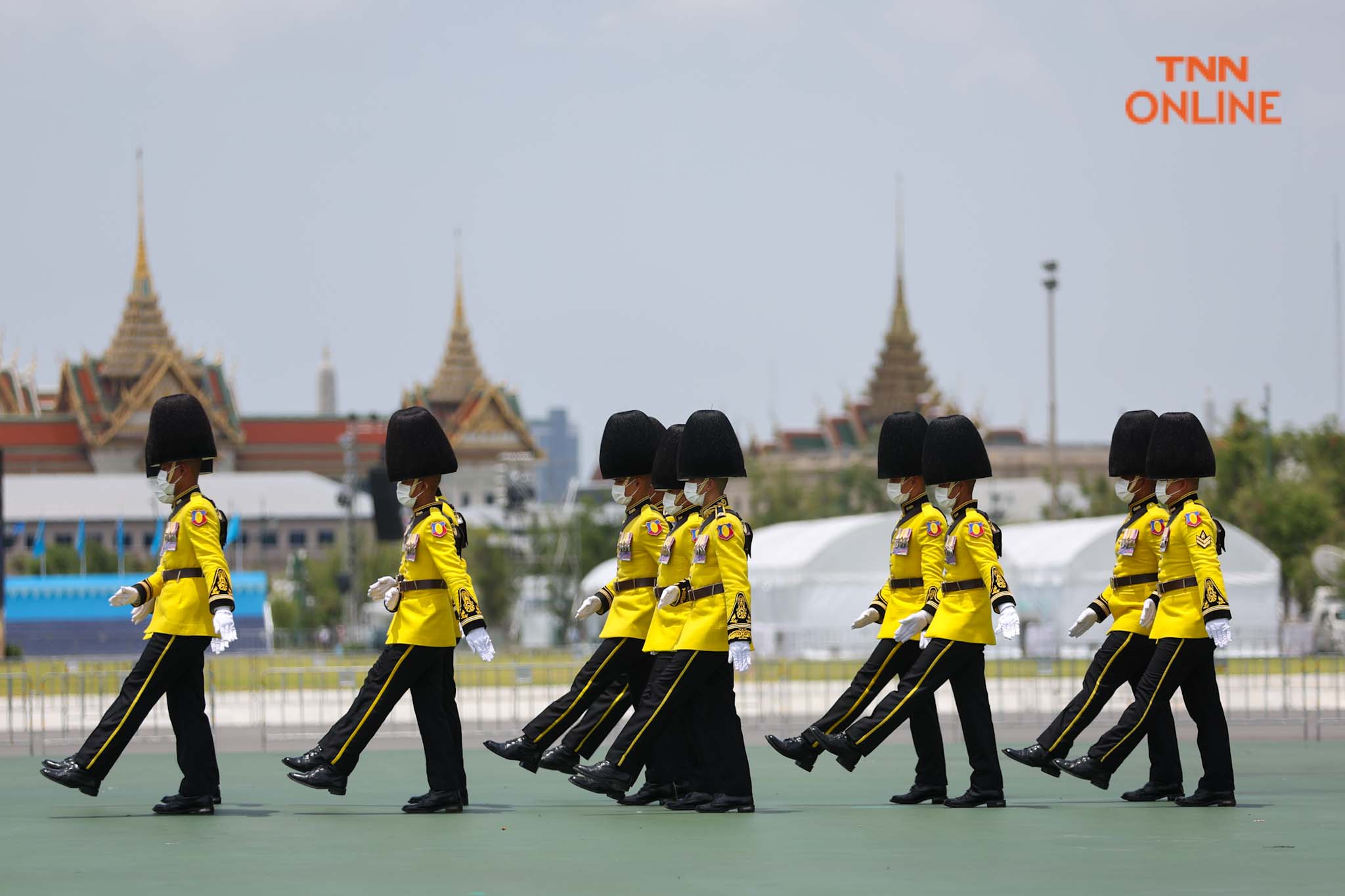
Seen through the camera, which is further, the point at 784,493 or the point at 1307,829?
the point at 784,493

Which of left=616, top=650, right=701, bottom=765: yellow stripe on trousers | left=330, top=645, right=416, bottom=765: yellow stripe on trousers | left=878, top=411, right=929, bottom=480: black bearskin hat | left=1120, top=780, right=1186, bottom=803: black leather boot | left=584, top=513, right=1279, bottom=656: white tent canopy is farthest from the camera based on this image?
left=584, top=513, right=1279, bottom=656: white tent canopy

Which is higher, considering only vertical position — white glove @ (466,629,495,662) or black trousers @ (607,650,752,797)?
white glove @ (466,629,495,662)

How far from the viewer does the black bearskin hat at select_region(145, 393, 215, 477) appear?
10.2 meters

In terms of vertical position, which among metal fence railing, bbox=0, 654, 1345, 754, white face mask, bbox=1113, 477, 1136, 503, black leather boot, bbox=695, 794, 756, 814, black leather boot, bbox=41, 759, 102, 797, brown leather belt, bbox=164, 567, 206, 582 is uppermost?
white face mask, bbox=1113, 477, 1136, 503

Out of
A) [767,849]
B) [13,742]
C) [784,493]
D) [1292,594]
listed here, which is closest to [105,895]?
[767,849]

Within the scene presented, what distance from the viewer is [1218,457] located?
197 feet

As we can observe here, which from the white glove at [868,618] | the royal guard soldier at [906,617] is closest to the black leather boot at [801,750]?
the royal guard soldier at [906,617]

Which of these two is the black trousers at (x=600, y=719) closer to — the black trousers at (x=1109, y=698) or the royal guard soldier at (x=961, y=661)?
the royal guard soldier at (x=961, y=661)

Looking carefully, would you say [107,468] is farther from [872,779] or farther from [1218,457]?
[872,779]

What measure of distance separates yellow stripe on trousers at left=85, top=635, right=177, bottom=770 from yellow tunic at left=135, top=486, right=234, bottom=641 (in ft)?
0.24

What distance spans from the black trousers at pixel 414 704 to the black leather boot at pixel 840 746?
1.69 meters

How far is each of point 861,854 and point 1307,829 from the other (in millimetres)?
2167

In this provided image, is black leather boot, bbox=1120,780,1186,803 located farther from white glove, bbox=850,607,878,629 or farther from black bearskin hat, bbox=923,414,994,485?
black bearskin hat, bbox=923,414,994,485

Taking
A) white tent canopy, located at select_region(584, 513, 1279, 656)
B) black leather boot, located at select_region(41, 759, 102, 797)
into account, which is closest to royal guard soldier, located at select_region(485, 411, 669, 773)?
black leather boot, located at select_region(41, 759, 102, 797)
